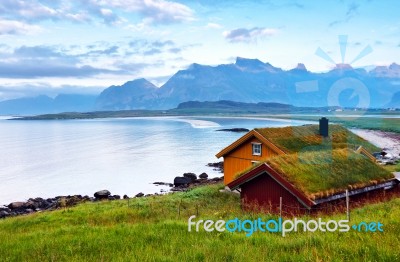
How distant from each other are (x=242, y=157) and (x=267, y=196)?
12.1 meters

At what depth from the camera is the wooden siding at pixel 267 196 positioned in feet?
63.2

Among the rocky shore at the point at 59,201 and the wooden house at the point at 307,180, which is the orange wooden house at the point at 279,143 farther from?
the rocky shore at the point at 59,201

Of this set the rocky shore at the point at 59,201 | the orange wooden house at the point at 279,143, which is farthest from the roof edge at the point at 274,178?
the rocky shore at the point at 59,201

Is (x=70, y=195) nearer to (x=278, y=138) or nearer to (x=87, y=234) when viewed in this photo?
(x=278, y=138)

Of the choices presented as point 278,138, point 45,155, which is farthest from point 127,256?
point 45,155

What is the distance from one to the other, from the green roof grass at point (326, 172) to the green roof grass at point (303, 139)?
662 centimetres

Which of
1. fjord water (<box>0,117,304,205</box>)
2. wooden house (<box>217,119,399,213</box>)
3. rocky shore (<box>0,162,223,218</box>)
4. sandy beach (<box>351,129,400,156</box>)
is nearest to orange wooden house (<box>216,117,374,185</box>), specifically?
wooden house (<box>217,119,399,213</box>)

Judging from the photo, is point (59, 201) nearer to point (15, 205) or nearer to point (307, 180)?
point (15, 205)

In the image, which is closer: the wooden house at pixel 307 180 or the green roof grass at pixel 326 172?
the wooden house at pixel 307 180

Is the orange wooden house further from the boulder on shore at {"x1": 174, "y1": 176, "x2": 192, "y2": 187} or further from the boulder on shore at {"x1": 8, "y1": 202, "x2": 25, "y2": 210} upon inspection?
the boulder on shore at {"x1": 8, "y1": 202, "x2": 25, "y2": 210}

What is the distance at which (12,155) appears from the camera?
3258 inches

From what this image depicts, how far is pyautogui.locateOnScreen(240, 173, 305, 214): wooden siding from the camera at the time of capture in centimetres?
1925

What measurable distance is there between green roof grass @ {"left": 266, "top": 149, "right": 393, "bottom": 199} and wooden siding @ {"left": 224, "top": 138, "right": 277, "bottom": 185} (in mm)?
7633

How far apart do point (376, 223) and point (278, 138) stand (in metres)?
21.2
